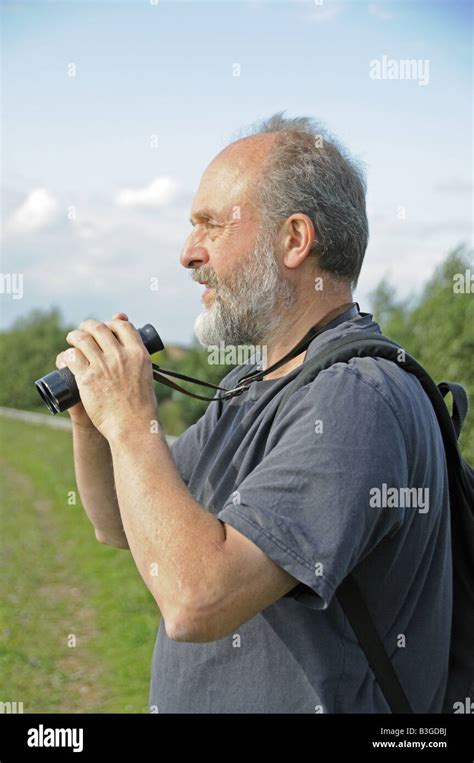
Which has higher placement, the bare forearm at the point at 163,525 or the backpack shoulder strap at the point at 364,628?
the bare forearm at the point at 163,525

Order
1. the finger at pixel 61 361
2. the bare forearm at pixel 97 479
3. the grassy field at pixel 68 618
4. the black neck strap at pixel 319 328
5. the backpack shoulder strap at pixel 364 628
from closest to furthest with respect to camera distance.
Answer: the backpack shoulder strap at pixel 364 628 → the finger at pixel 61 361 → the black neck strap at pixel 319 328 → the bare forearm at pixel 97 479 → the grassy field at pixel 68 618

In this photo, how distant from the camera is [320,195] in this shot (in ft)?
8.31

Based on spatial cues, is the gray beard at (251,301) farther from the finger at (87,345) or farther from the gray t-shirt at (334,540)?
the finger at (87,345)

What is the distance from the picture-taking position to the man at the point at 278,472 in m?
1.89

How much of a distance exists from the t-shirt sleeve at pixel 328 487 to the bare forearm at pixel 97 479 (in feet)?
2.83

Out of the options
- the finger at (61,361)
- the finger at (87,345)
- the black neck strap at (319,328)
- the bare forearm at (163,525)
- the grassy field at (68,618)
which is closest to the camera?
the bare forearm at (163,525)

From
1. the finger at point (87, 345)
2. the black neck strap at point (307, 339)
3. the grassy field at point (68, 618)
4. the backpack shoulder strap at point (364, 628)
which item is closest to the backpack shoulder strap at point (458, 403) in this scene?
the black neck strap at point (307, 339)

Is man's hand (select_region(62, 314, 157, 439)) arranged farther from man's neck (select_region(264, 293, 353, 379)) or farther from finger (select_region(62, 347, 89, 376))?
man's neck (select_region(264, 293, 353, 379))

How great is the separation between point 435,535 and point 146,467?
2.50 ft

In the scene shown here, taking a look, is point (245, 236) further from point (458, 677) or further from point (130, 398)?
point (458, 677)

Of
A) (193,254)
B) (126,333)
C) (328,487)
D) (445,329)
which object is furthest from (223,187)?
(445,329)

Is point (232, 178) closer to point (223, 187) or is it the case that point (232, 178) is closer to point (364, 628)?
point (223, 187)

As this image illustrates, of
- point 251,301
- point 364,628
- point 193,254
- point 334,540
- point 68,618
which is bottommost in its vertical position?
point 68,618

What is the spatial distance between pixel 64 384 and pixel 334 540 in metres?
0.88
